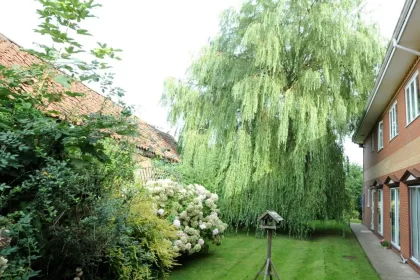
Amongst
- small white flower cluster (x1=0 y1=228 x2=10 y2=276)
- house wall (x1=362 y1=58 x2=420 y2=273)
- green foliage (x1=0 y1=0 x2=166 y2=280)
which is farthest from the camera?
house wall (x1=362 y1=58 x2=420 y2=273)

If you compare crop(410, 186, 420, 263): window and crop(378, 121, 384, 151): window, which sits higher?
crop(378, 121, 384, 151): window

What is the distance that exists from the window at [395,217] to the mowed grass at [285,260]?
103 centimetres

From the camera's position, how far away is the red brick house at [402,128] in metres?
7.73

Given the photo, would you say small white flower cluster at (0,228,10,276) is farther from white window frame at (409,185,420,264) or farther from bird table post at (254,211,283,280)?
white window frame at (409,185,420,264)

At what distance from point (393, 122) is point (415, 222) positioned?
13.1ft

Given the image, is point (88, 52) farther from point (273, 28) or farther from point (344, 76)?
point (344, 76)

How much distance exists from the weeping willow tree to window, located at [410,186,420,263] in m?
3.78

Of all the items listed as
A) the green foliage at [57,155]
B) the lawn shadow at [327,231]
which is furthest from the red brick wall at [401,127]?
the green foliage at [57,155]

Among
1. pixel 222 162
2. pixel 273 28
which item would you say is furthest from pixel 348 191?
pixel 273 28

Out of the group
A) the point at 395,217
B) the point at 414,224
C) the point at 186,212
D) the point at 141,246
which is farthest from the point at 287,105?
the point at 141,246

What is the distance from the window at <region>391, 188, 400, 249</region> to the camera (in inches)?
447

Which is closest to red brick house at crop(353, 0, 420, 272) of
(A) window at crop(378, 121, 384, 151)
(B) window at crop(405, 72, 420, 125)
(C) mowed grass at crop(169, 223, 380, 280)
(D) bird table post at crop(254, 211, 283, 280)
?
(B) window at crop(405, 72, 420, 125)

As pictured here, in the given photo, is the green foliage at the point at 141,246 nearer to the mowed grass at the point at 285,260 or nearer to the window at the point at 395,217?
the mowed grass at the point at 285,260

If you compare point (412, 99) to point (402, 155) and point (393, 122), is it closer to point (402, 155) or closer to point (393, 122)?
point (402, 155)
